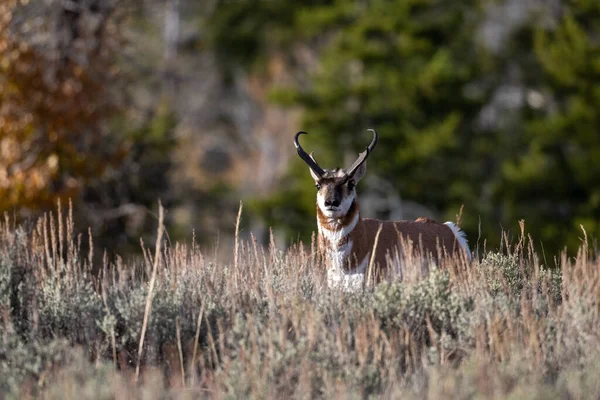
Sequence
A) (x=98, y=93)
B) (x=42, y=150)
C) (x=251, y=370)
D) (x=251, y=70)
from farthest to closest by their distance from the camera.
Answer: (x=251, y=70)
(x=98, y=93)
(x=42, y=150)
(x=251, y=370)

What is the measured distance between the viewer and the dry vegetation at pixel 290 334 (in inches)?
277

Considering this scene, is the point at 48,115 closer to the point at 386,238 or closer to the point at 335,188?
the point at 386,238

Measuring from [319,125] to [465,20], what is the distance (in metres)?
6.70

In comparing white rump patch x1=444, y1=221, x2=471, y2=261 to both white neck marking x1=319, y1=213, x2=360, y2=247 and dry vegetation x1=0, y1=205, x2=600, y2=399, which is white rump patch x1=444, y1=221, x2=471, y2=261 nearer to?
white neck marking x1=319, y1=213, x2=360, y2=247

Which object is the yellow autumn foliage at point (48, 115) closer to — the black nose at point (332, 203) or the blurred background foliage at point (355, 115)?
the blurred background foliage at point (355, 115)

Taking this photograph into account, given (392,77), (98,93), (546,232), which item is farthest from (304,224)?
(98,93)

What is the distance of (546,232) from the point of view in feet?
98.4

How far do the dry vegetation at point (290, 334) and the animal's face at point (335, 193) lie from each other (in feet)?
2.76

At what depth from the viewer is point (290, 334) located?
8016 mm

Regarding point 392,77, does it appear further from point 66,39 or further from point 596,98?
point 66,39

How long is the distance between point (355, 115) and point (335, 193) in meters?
24.1

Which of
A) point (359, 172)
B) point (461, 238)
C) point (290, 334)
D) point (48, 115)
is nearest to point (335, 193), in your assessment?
point (359, 172)

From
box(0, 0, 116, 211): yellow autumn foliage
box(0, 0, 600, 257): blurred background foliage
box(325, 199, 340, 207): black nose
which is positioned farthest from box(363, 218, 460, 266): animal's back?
box(0, 0, 600, 257): blurred background foliage

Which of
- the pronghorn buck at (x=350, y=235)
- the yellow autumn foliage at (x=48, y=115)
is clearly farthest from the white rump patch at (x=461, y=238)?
the yellow autumn foliage at (x=48, y=115)
